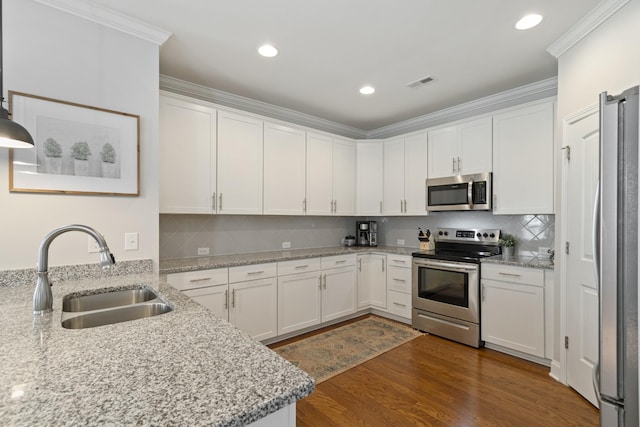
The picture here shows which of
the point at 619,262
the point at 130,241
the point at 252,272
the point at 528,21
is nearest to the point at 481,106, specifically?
the point at 528,21

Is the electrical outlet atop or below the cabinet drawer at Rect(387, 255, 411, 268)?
atop

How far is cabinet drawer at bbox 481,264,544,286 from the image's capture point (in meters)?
2.67

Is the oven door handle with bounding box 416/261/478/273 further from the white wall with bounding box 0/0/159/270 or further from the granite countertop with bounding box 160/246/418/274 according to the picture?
the white wall with bounding box 0/0/159/270

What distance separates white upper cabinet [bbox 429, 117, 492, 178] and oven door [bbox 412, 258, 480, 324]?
3.51 ft

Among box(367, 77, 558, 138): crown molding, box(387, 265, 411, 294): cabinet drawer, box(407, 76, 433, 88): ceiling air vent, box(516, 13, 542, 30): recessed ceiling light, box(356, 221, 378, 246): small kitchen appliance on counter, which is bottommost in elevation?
box(387, 265, 411, 294): cabinet drawer

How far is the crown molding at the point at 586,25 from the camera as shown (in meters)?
1.89

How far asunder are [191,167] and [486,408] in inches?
117

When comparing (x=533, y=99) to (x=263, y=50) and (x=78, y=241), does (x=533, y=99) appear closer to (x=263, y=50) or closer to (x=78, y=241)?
(x=263, y=50)

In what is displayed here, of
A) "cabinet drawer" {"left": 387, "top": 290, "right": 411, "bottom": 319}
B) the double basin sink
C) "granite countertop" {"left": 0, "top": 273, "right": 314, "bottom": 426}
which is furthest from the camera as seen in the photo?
"cabinet drawer" {"left": 387, "top": 290, "right": 411, "bottom": 319}

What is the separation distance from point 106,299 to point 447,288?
2.98 metres

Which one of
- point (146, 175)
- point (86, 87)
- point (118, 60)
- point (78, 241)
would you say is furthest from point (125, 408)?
point (118, 60)

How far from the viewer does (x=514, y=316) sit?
2807 mm

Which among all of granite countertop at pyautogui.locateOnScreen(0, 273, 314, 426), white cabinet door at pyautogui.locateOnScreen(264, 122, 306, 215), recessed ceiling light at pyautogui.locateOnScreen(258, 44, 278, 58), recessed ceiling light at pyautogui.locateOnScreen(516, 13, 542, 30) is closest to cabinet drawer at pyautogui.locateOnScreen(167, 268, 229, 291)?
white cabinet door at pyautogui.locateOnScreen(264, 122, 306, 215)

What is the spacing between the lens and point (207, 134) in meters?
2.89
